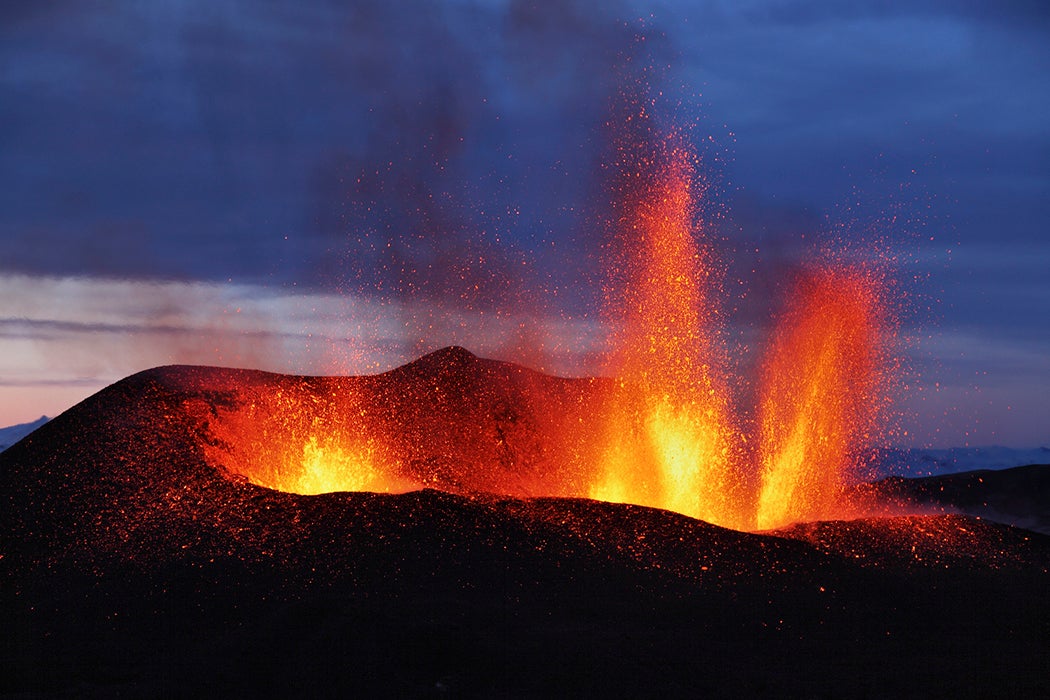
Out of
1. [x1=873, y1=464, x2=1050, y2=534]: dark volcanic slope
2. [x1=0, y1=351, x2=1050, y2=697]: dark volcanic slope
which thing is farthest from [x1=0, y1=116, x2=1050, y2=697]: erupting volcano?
[x1=873, y1=464, x2=1050, y2=534]: dark volcanic slope

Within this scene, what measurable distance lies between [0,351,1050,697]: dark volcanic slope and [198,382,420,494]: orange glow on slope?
102 centimetres

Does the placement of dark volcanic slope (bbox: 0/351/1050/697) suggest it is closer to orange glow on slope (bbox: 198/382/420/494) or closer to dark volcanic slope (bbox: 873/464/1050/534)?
orange glow on slope (bbox: 198/382/420/494)

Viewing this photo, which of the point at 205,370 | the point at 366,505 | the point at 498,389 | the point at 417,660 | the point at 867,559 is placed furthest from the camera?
the point at 498,389

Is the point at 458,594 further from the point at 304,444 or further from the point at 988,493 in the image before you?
the point at 988,493

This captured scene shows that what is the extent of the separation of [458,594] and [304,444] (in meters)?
10.8

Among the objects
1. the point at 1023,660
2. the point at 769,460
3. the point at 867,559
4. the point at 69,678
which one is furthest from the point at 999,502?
the point at 69,678

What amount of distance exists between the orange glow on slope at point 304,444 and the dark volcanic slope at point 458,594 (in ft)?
3.36

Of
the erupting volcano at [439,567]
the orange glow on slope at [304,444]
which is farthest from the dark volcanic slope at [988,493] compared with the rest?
the orange glow on slope at [304,444]

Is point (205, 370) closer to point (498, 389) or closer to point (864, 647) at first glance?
point (498, 389)

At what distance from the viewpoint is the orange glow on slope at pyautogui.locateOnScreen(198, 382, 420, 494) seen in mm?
22609

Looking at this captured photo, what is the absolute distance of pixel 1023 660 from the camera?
13.5 m

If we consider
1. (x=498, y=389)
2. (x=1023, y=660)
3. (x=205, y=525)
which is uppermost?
(x=498, y=389)

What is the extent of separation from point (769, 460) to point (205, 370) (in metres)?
15.6

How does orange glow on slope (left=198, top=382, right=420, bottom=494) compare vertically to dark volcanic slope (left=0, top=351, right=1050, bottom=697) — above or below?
above
